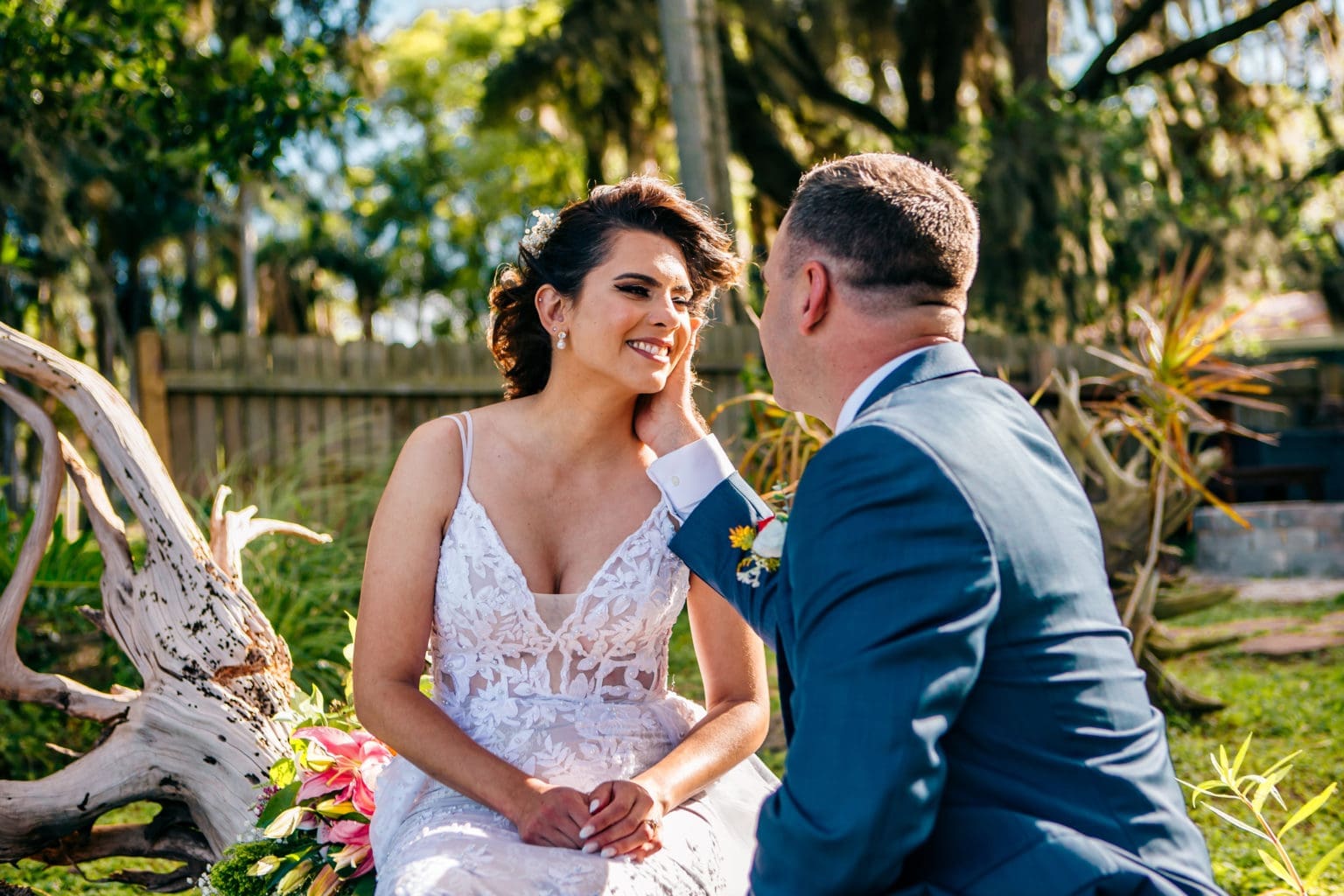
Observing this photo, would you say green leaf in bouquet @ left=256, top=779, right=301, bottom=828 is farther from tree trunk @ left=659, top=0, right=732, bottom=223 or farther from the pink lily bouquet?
tree trunk @ left=659, top=0, right=732, bottom=223

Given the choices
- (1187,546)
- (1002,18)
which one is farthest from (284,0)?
(1187,546)

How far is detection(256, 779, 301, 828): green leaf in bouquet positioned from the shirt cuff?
116cm

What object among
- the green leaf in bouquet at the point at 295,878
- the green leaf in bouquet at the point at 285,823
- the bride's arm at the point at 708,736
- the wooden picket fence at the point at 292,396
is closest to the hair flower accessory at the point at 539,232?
the bride's arm at the point at 708,736

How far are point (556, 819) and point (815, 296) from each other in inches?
44.5

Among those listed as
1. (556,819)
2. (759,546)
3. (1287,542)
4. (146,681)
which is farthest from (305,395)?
(1287,542)

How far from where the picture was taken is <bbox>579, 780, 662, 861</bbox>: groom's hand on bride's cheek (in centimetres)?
217

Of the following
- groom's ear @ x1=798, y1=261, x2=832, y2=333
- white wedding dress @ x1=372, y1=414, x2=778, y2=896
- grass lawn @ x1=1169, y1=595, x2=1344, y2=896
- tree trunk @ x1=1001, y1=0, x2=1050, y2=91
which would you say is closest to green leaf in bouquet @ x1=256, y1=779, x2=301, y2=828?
white wedding dress @ x1=372, y1=414, x2=778, y2=896

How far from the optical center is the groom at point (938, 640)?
1.42m

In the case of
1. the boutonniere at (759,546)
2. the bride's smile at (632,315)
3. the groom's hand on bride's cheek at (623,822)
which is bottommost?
the groom's hand on bride's cheek at (623,822)

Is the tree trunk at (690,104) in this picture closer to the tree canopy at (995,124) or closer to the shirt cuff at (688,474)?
the tree canopy at (995,124)

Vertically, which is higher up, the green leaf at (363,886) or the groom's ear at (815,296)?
the groom's ear at (815,296)

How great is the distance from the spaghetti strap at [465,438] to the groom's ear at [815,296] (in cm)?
113

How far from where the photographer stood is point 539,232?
2928 millimetres

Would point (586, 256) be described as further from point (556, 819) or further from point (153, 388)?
point (153, 388)
